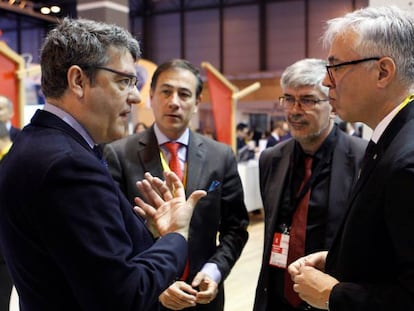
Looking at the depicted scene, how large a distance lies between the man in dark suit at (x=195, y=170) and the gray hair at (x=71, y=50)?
82cm

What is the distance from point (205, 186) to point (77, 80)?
36.7 inches

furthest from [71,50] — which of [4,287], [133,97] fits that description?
[4,287]

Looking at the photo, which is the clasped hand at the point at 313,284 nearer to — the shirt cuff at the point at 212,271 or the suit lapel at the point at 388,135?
the suit lapel at the point at 388,135

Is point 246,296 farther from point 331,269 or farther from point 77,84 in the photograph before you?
point 77,84

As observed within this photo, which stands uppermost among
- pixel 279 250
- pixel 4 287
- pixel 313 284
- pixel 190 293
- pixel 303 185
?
pixel 303 185

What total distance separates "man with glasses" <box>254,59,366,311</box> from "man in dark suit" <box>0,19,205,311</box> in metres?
0.82

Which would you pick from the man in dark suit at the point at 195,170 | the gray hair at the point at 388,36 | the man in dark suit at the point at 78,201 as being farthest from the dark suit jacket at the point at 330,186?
the man in dark suit at the point at 78,201

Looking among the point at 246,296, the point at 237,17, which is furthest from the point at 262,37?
the point at 246,296

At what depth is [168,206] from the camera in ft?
4.50

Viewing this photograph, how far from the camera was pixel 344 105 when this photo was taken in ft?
4.48

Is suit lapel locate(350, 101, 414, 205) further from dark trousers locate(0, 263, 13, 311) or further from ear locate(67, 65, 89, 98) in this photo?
dark trousers locate(0, 263, 13, 311)

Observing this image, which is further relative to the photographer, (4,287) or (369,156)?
(4,287)

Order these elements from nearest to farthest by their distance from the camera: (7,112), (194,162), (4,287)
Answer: (194,162) → (4,287) → (7,112)

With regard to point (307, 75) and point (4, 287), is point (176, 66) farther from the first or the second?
point (4, 287)
